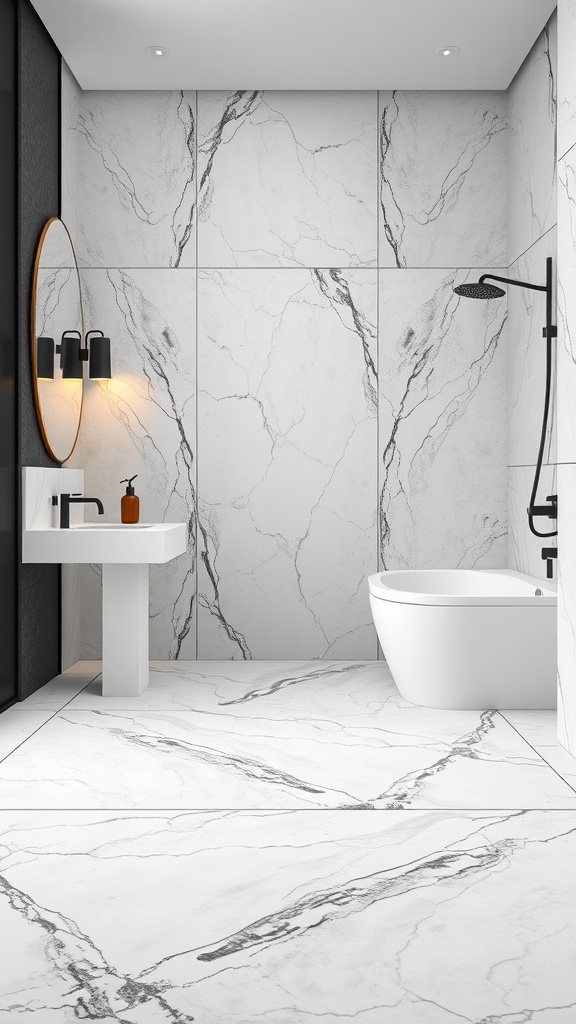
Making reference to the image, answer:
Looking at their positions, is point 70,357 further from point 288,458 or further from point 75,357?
point 288,458

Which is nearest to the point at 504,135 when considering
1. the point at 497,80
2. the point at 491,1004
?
the point at 497,80

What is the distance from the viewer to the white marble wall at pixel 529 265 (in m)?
3.75

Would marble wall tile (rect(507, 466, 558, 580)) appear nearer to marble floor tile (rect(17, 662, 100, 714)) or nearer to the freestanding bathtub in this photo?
the freestanding bathtub

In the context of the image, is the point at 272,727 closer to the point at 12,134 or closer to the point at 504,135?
the point at 12,134

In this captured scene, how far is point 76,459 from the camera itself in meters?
4.45

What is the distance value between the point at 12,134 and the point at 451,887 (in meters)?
3.11

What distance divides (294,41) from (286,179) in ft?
2.22

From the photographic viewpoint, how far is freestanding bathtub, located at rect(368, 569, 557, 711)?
10.8ft

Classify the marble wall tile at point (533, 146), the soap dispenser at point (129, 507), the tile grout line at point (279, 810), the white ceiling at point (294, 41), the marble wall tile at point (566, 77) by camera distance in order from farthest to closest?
the soap dispenser at point (129, 507) → the marble wall tile at point (533, 146) → the white ceiling at point (294, 41) → the marble wall tile at point (566, 77) → the tile grout line at point (279, 810)

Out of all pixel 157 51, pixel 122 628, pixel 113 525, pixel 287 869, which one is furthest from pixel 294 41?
pixel 287 869

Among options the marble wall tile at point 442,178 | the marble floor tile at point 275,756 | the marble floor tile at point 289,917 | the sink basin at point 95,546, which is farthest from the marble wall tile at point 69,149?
the marble floor tile at point 289,917

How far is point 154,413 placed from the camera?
175 inches

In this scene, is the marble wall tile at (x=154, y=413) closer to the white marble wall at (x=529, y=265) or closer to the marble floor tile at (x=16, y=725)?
the marble floor tile at (x=16, y=725)

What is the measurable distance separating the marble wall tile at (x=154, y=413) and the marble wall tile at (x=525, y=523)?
158 centimetres
